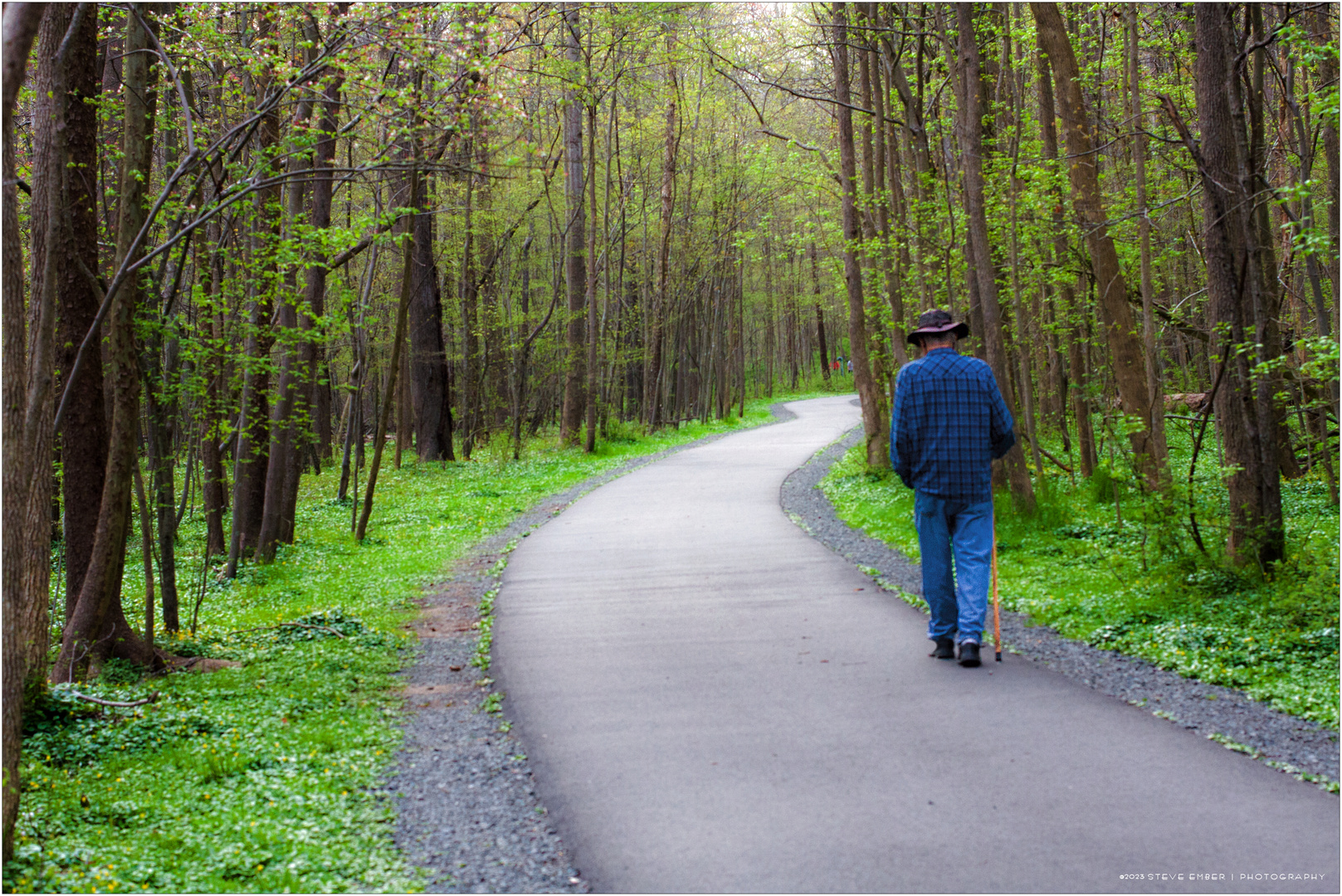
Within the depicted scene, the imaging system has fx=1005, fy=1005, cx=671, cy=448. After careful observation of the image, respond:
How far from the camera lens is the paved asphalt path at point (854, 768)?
3670 millimetres

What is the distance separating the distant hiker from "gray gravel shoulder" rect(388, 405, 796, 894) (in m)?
2.85

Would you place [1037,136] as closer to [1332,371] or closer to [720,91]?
[1332,371]

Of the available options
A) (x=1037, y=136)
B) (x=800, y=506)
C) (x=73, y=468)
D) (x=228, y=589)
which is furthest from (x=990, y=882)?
(x=1037, y=136)

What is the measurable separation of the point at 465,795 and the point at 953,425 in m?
3.74

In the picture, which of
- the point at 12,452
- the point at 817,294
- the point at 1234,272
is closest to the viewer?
the point at 12,452

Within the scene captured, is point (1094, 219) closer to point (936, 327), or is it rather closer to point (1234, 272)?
point (1234, 272)

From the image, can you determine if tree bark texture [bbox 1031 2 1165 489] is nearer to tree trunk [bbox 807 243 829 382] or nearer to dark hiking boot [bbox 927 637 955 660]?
dark hiking boot [bbox 927 637 955 660]

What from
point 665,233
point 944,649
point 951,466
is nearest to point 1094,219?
point 951,466

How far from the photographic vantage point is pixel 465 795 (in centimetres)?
466

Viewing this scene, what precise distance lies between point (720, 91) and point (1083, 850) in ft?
100

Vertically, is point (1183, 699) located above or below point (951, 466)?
below

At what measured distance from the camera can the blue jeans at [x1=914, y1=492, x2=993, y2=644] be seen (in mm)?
6316

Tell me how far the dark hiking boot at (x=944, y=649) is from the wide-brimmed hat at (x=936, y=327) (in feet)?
6.38

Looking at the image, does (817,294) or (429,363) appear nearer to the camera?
(429,363)
